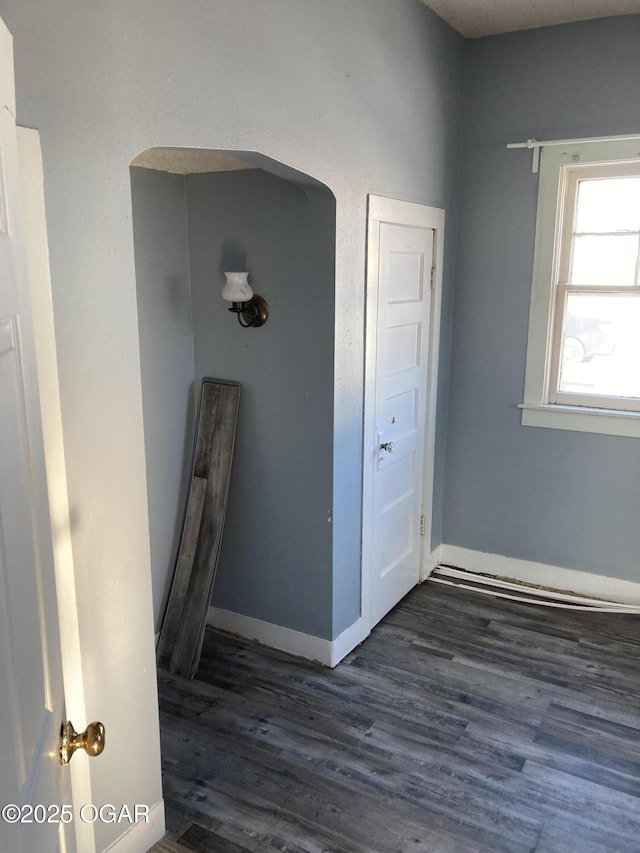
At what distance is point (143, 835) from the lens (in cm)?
205

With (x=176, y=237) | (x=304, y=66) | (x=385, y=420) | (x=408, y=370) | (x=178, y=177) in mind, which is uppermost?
(x=304, y=66)

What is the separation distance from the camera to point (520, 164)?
3475 millimetres

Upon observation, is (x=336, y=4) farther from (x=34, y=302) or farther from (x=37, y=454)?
(x=37, y=454)

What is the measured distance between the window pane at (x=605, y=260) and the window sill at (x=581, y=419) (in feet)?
2.13

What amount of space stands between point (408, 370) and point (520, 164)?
1.21 metres

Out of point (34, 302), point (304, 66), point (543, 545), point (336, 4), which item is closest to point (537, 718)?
point (543, 545)

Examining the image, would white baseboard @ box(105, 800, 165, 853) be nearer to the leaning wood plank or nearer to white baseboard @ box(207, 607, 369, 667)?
the leaning wood plank

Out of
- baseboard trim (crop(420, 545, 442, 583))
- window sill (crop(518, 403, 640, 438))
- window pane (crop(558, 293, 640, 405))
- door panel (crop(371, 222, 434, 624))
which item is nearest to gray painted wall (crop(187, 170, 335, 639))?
door panel (crop(371, 222, 434, 624))

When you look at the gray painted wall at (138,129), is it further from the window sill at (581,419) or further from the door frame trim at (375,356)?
the window sill at (581,419)

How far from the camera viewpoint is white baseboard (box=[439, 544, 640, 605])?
141 inches

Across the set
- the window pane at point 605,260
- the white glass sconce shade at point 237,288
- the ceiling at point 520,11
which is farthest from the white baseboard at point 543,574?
the ceiling at point 520,11

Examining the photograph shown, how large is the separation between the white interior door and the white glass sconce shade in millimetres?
1808

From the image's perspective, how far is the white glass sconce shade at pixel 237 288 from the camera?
2.79m

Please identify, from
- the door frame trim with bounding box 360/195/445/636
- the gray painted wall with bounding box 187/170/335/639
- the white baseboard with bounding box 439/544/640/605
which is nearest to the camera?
the gray painted wall with bounding box 187/170/335/639
